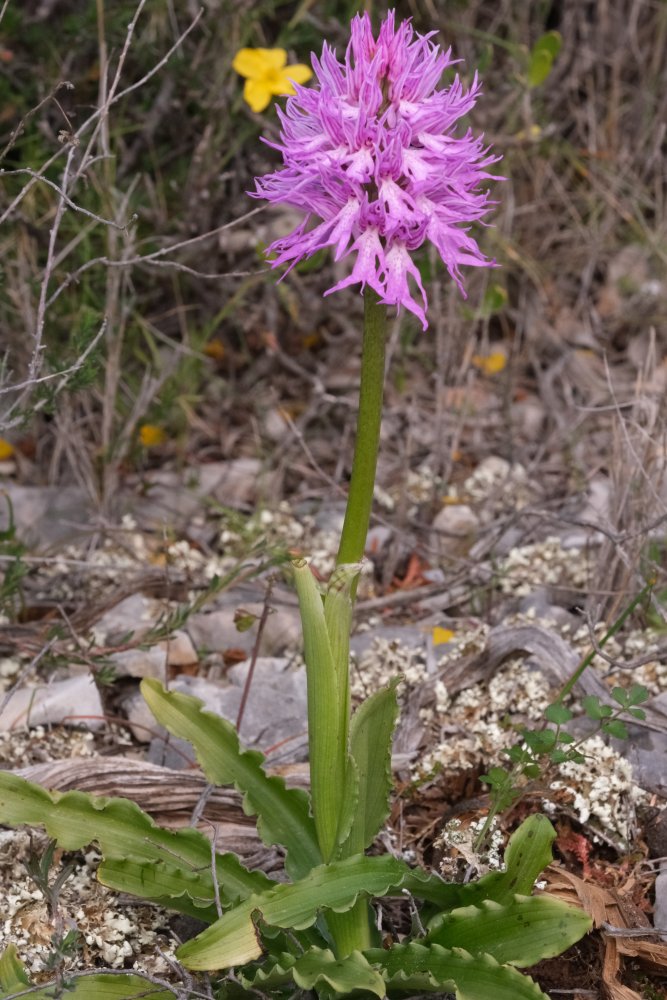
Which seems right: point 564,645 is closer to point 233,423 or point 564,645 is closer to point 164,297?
point 233,423

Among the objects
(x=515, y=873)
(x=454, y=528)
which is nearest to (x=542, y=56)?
(x=454, y=528)

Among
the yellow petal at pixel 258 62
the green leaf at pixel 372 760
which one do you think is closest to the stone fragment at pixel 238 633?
the green leaf at pixel 372 760

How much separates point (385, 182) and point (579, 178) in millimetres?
3882

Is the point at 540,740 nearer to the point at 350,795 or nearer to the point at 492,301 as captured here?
the point at 350,795

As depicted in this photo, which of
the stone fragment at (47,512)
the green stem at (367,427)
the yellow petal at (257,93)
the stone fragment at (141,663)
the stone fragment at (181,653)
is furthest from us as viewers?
the stone fragment at (47,512)

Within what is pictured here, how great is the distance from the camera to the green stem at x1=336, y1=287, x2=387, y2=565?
1.85 m

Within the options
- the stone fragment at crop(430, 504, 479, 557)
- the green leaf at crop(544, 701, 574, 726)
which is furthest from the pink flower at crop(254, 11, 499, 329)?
the stone fragment at crop(430, 504, 479, 557)

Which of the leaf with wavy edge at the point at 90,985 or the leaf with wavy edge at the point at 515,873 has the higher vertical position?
the leaf with wavy edge at the point at 515,873

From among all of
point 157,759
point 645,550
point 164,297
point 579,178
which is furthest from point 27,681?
point 579,178

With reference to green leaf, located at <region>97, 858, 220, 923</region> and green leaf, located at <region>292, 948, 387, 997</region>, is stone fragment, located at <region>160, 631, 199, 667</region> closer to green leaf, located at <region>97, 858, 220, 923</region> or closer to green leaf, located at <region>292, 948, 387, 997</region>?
green leaf, located at <region>97, 858, 220, 923</region>

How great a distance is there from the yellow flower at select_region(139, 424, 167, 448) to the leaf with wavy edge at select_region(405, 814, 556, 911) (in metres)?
2.29

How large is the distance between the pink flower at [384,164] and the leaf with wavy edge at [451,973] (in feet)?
3.47

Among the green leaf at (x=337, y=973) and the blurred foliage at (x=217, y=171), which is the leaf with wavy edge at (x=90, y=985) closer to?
the green leaf at (x=337, y=973)

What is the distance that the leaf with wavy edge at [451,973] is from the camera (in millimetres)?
1744
